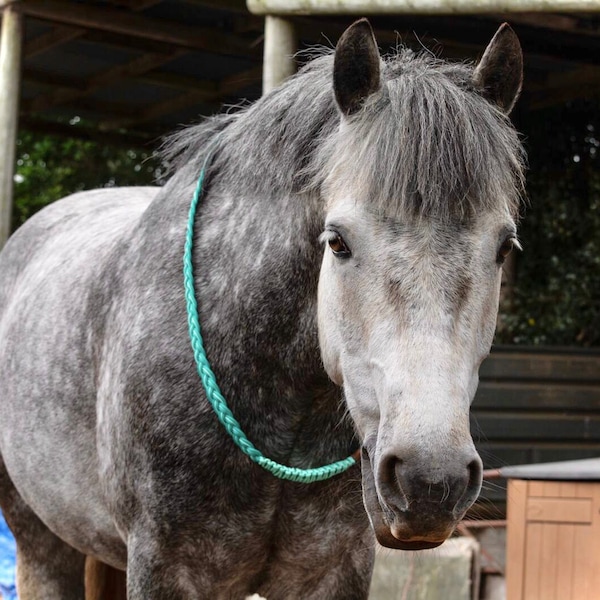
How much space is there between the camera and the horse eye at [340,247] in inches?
83.8

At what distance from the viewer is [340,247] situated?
7.02 feet

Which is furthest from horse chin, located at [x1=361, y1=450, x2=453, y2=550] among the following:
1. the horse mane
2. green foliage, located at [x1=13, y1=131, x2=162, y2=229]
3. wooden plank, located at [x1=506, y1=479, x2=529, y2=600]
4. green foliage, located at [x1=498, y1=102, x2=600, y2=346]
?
green foliage, located at [x1=13, y1=131, x2=162, y2=229]

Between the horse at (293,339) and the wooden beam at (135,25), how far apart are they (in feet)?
10.2

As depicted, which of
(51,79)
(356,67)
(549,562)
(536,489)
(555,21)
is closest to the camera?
(356,67)

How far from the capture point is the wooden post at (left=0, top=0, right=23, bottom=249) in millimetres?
5625

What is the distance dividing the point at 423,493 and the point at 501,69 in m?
0.97

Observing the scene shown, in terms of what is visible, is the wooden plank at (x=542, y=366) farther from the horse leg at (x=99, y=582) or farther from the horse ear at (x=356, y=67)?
the horse ear at (x=356, y=67)

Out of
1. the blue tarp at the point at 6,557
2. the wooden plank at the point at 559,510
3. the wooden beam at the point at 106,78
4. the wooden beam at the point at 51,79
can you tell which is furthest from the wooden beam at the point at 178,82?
the wooden plank at the point at 559,510

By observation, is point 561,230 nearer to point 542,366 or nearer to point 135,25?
point 542,366

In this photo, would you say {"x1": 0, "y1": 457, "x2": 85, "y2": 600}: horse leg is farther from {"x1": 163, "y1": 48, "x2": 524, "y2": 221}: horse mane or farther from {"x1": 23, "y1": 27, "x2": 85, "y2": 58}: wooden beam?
{"x1": 23, "y1": 27, "x2": 85, "y2": 58}: wooden beam

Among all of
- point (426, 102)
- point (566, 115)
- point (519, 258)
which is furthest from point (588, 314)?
point (426, 102)

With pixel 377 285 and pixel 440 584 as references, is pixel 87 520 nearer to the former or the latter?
pixel 377 285

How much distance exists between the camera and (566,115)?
28.9ft

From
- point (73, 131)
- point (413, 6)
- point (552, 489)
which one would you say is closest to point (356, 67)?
point (413, 6)
